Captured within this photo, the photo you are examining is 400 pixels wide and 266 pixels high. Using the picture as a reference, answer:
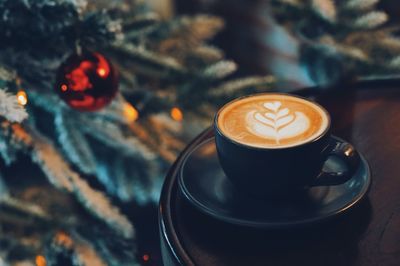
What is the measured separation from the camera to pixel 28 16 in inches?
30.2

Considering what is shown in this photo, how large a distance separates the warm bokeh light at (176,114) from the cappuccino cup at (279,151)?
1.56 feet

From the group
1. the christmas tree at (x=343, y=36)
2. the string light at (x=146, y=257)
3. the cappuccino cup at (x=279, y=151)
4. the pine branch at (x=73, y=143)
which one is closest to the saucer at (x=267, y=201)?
the cappuccino cup at (x=279, y=151)

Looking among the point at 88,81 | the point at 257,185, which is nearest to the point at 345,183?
the point at 257,185

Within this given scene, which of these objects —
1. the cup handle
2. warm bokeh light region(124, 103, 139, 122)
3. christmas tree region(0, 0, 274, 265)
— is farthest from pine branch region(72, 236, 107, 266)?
the cup handle

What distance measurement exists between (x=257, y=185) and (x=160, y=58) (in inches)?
21.4

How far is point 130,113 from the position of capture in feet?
3.28

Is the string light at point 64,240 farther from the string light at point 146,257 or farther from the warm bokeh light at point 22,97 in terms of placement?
the warm bokeh light at point 22,97

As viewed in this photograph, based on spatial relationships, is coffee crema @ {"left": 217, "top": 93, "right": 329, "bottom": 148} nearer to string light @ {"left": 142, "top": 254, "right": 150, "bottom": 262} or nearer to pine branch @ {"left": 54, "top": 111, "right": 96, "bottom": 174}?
pine branch @ {"left": 54, "top": 111, "right": 96, "bottom": 174}

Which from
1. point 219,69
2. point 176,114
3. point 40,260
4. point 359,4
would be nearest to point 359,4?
point 359,4

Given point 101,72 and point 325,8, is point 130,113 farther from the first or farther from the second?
point 325,8

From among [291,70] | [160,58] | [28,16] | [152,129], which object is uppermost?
[28,16]

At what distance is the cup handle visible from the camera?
50cm

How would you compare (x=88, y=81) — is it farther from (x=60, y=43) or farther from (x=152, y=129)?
(x=152, y=129)

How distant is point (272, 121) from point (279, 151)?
71mm
